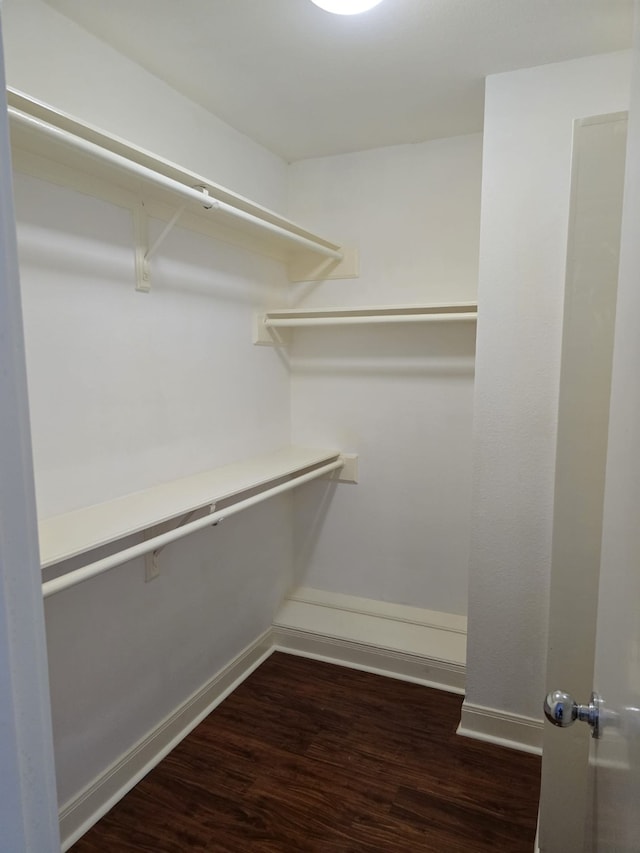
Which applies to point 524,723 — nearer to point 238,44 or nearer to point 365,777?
point 365,777

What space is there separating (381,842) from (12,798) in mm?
1497

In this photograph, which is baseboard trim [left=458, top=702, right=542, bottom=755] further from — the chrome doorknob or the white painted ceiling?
the white painted ceiling

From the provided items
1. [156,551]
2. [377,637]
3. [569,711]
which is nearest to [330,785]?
[377,637]

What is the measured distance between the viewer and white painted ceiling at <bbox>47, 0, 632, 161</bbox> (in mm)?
1470

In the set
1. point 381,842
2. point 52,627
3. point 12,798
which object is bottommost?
point 381,842

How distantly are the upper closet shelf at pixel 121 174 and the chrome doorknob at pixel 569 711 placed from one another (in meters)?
1.50

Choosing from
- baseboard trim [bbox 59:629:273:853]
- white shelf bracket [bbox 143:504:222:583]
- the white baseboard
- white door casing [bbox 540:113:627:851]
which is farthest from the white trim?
white shelf bracket [bbox 143:504:222:583]

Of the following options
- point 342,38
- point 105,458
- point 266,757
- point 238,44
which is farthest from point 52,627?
point 342,38

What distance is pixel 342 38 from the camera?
5.24 ft

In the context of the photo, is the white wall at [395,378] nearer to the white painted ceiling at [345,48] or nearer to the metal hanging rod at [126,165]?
the white painted ceiling at [345,48]

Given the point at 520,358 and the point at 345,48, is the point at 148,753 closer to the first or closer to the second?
the point at 520,358

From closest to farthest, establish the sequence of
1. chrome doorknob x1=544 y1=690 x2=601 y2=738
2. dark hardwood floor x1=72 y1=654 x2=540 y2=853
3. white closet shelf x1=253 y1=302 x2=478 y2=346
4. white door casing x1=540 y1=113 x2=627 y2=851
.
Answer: chrome doorknob x1=544 y1=690 x2=601 y2=738, white door casing x1=540 y1=113 x2=627 y2=851, dark hardwood floor x1=72 y1=654 x2=540 y2=853, white closet shelf x1=253 y1=302 x2=478 y2=346

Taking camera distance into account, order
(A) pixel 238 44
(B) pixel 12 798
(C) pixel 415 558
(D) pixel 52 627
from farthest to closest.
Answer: (C) pixel 415 558 < (A) pixel 238 44 < (D) pixel 52 627 < (B) pixel 12 798

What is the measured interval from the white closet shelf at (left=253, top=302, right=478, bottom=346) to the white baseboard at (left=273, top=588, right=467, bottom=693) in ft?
4.50
